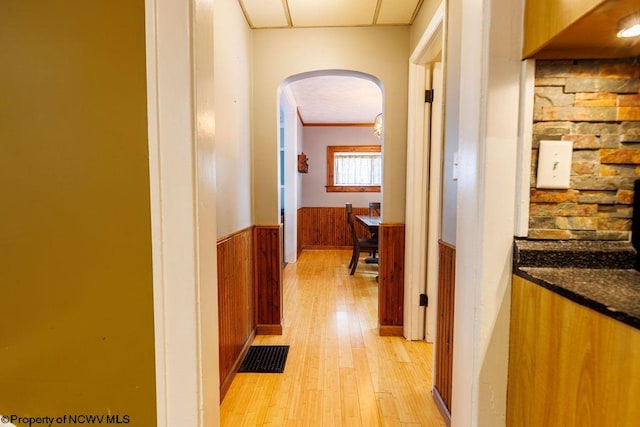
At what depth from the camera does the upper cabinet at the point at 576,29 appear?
0.66 metres

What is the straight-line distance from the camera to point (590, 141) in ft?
2.89

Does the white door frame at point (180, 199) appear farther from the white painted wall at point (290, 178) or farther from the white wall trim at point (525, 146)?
the white painted wall at point (290, 178)

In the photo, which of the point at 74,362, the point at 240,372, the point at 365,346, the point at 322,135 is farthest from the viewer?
the point at 322,135

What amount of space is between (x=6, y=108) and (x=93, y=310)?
68cm

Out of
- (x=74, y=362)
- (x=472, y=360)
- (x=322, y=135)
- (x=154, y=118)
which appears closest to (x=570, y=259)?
(x=472, y=360)

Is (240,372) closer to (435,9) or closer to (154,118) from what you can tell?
(154,118)

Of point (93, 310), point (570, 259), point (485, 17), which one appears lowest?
point (93, 310)

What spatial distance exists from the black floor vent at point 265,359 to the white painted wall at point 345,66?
1223 mm

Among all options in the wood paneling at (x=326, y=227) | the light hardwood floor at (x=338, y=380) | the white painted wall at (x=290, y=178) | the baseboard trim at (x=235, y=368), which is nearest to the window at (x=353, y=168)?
the wood paneling at (x=326, y=227)

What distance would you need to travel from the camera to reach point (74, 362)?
3.20ft

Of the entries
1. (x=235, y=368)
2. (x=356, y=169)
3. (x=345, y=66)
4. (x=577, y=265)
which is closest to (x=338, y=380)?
(x=235, y=368)

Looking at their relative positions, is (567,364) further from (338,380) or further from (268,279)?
(268,279)

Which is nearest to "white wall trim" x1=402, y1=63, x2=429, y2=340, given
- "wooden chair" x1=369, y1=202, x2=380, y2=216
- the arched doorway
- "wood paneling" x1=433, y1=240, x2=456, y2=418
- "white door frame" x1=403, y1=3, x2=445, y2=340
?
"white door frame" x1=403, y1=3, x2=445, y2=340

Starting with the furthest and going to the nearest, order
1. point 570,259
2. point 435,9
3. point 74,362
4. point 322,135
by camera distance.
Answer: point 322,135 < point 435,9 < point 74,362 < point 570,259
